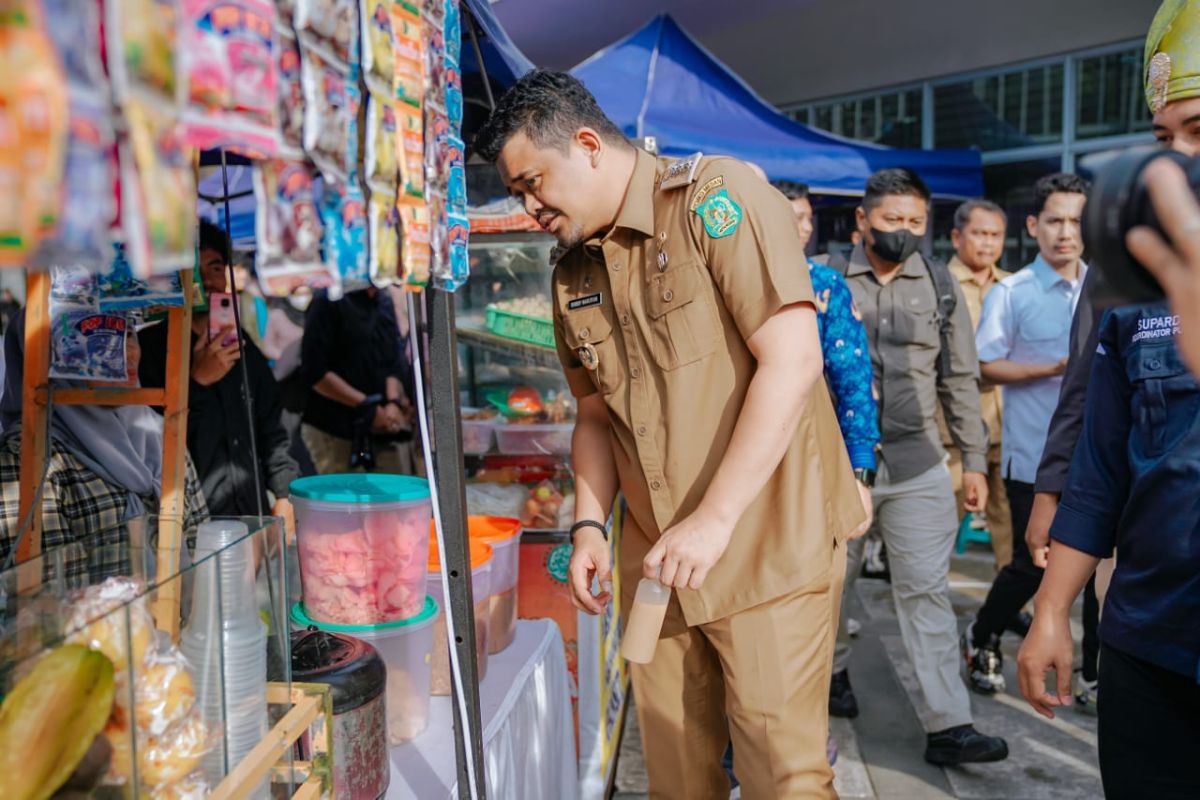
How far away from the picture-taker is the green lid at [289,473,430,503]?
2.02 metres

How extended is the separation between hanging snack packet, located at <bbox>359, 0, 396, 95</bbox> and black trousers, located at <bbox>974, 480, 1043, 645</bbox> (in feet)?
10.4

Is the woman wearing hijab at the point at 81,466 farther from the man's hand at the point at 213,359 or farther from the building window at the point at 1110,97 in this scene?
the building window at the point at 1110,97

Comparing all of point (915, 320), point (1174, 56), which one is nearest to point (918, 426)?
point (915, 320)

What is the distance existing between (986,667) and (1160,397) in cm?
277

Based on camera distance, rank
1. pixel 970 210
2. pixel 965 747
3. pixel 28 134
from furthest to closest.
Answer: pixel 970 210 → pixel 965 747 → pixel 28 134

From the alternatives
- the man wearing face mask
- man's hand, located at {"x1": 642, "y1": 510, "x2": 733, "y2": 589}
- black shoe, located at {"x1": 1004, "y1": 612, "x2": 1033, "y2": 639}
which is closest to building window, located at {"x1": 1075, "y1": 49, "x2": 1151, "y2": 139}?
black shoe, located at {"x1": 1004, "y1": 612, "x2": 1033, "y2": 639}

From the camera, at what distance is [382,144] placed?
1225 mm

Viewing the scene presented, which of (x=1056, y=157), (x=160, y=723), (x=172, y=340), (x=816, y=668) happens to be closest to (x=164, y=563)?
(x=160, y=723)

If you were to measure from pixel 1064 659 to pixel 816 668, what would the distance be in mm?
469

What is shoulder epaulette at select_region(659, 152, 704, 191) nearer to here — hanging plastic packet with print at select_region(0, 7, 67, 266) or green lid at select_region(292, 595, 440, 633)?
green lid at select_region(292, 595, 440, 633)

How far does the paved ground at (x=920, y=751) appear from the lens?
125 inches

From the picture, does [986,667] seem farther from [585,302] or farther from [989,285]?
[585,302]

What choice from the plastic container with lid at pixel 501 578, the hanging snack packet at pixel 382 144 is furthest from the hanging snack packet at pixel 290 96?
the plastic container with lid at pixel 501 578

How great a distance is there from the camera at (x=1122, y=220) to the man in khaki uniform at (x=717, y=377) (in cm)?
89
